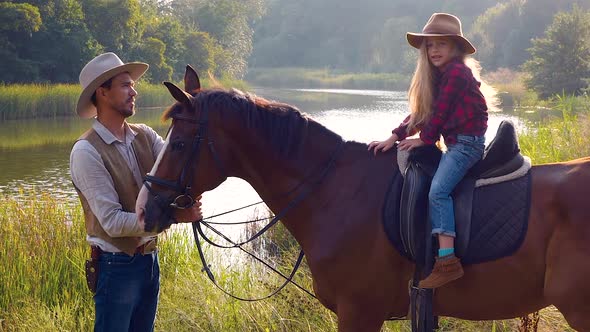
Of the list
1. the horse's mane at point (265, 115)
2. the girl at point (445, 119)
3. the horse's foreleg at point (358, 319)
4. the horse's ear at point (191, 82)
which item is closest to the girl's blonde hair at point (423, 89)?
the girl at point (445, 119)

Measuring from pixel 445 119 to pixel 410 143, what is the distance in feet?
0.66

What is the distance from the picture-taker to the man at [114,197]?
2869mm

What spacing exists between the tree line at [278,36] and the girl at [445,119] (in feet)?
48.1

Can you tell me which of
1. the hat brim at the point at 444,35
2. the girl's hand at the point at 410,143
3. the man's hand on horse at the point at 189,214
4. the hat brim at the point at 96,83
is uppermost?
the hat brim at the point at 444,35

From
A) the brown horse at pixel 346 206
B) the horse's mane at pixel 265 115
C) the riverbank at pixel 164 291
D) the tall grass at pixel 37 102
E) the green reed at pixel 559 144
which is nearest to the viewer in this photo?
the brown horse at pixel 346 206

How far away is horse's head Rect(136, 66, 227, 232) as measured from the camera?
8.98 feet

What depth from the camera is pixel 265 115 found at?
2.88 m

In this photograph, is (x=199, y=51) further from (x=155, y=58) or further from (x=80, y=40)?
(x=80, y=40)

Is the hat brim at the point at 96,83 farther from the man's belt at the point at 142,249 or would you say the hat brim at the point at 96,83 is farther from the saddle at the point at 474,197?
the saddle at the point at 474,197

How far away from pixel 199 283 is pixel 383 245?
2881mm

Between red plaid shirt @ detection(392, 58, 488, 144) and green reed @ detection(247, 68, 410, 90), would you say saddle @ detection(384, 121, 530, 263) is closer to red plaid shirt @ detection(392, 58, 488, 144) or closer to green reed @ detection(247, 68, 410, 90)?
red plaid shirt @ detection(392, 58, 488, 144)

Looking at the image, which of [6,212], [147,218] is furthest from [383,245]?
[6,212]

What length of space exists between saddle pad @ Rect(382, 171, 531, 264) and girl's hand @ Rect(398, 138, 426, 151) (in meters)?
0.27

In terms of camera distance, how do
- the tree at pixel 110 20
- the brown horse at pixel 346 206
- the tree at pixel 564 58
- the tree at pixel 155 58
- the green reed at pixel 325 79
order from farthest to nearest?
the green reed at pixel 325 79, the tree at pixel 155 58, the tree at pixel 110 20, the tree at pixel 564 58, the brown horse at pixel 346 206
